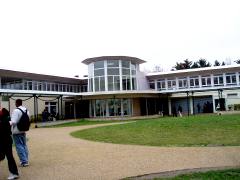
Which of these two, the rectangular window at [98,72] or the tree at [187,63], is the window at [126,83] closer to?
the rectangular window at [98,72]

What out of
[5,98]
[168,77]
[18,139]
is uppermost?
[168,77]

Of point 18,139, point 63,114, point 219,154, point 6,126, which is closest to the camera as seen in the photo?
point 6,126

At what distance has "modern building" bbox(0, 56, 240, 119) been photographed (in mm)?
38531

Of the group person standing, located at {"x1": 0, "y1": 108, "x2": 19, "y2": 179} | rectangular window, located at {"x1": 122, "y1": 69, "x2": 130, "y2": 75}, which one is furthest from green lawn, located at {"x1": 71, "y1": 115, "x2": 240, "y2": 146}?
rectangular window, located at {"x1": 122, "y1": 69, "x2": 130, "y2": 75}

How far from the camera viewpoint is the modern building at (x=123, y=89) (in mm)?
38531

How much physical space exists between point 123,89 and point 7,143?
111ft

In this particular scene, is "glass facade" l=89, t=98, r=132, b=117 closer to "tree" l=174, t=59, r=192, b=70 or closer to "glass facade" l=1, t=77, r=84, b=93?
"glass facade" l=1, t=77, r=84, b=93

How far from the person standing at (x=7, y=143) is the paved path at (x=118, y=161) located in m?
0.26

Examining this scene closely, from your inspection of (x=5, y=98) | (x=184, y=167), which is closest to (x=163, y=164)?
(x=184, y=167)

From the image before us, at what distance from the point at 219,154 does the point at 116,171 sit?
3.27m

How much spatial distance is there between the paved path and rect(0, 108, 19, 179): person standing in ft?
0.87

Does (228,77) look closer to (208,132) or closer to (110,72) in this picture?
(110,72)

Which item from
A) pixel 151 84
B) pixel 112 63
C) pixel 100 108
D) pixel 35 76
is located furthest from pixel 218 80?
pixel 35 76

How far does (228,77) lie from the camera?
44.2 meters
